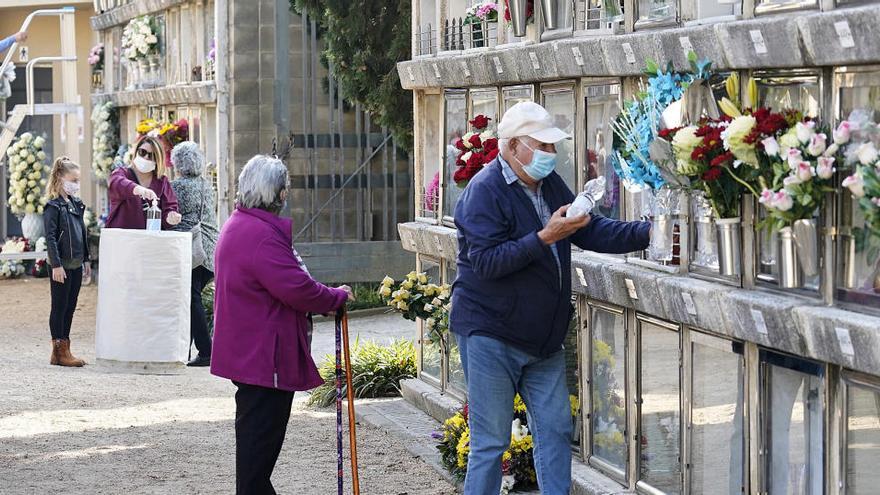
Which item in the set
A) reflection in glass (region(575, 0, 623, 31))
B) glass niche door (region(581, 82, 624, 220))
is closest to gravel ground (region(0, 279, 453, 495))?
glass niche door (region(581, 82, 624, 220))

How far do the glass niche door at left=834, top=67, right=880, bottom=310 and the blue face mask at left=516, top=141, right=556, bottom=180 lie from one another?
4.50 feet

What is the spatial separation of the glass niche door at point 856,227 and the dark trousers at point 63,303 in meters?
8.84

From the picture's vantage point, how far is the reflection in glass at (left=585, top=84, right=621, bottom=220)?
711 centimetres

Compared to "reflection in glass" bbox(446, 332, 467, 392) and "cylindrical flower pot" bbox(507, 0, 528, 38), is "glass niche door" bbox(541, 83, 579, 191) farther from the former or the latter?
"reflection in glass" bbox(446, 332, 467, 392)

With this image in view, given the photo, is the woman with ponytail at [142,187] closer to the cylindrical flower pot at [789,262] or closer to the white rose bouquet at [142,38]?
the cylindrical flower pot at [789,262]

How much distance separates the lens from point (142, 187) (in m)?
12.5

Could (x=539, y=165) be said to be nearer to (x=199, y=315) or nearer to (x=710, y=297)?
(x=710, y=297)

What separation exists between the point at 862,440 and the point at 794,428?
17.6 inches

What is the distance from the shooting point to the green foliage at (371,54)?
14.7m

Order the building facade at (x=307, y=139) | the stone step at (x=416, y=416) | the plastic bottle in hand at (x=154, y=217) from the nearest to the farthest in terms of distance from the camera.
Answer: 1. the stone step at (x=416, y=416)
2. the plastic bottle in hand at (x=154, y=217)
3. the building facade at (x=307, y=139)

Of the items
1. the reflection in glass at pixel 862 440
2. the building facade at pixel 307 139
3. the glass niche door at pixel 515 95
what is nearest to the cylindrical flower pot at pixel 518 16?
the glass niche door at pixel 515 95

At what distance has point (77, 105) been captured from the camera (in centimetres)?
2114

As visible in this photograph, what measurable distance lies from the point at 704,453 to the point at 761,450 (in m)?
0.55

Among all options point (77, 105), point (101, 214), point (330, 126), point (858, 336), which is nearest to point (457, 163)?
point (858, 336)
